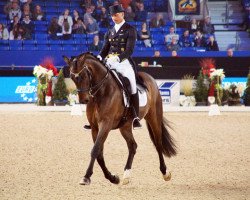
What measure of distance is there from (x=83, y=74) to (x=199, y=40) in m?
17.9

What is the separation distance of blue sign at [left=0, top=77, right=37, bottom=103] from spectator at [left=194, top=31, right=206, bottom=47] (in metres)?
6.65

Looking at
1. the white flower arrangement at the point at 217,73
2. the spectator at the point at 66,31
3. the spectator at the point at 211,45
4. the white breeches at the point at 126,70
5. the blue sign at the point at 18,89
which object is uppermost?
the white breeches at the point at 126,70

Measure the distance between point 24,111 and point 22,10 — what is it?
7915 mm

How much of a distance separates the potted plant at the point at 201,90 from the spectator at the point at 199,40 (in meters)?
4.50

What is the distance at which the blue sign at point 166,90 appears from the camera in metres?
19.5

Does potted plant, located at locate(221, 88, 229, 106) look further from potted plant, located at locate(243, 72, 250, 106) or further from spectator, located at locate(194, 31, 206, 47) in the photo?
spectator, located at locate(194, 31, 206, 47)

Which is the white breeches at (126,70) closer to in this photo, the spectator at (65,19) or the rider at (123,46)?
the rider at (123,46)

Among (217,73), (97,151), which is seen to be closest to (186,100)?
(217,73)

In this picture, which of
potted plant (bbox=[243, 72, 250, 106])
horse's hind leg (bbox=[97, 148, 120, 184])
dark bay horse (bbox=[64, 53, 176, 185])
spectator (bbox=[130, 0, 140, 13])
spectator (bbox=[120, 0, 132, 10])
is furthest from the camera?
spectator (bbox=[120, 0, 132, 10])

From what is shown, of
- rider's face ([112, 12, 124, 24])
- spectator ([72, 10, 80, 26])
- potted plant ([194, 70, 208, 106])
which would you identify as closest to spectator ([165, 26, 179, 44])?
spectator ([72, 10, 80, 26])

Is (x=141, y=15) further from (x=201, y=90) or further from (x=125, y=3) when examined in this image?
(x=201, y=90)

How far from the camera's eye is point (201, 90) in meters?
19.8

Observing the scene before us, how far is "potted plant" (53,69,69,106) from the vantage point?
1955 centimetres

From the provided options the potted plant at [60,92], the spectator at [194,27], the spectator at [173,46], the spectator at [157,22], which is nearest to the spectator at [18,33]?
the potted plant at [60,92]
